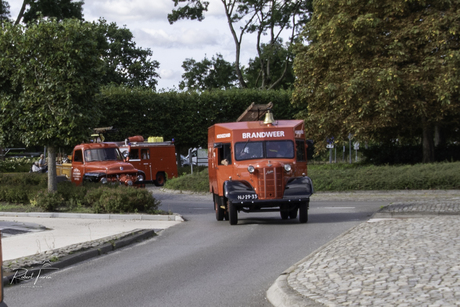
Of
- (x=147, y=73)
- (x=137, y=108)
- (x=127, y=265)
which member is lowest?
(x=127, y=265)

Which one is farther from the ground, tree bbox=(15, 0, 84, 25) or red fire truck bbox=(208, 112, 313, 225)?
tree bbox=(15, 0, 84, 25)

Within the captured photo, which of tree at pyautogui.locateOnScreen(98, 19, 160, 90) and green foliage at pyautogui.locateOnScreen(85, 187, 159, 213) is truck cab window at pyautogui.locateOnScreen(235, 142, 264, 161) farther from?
tree at pyautogui.locateOnScreen(98, 19, 160, 90)

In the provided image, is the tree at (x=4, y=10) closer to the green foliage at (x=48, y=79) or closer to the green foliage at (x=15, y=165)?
the green foliage at (x=15, y=165)

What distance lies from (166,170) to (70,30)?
17.3 meters

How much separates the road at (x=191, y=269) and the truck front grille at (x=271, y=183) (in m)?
0.81

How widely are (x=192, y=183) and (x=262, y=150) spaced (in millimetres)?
14037

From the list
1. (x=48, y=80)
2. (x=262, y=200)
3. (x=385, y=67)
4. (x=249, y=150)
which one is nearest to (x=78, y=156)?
(x=48, y=80)

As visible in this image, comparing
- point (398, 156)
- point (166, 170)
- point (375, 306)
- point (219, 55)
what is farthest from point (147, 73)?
point (375, 306)

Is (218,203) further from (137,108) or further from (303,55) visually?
(137,108)

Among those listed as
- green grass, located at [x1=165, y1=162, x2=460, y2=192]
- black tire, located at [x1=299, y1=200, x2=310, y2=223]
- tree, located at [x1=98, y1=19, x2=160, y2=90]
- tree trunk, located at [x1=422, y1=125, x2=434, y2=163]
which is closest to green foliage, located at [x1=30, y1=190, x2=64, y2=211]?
black tire, located at [x1=299, y1=200, x2=310, y2=223]

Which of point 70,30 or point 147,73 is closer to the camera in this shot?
point 70,30

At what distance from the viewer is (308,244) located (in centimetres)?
1156

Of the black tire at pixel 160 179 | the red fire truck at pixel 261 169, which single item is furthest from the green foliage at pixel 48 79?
the black tire at pixel 160 179

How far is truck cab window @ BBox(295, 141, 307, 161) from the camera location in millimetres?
16077
